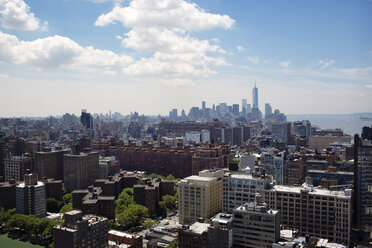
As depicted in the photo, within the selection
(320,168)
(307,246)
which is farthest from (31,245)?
(320,168)

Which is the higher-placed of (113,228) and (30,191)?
(30,191)

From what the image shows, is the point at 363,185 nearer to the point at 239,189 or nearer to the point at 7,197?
the point at 239,189

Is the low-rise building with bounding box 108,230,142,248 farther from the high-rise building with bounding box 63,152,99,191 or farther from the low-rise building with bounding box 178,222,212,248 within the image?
the high-rise building with bounding box 63,152,99,191

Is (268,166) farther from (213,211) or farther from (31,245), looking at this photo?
(31,245)

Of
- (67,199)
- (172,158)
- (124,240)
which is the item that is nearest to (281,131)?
(172,158)

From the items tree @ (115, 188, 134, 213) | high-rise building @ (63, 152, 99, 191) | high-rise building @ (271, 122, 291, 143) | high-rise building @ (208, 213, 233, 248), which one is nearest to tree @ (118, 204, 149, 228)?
tree @ (115, 188, 134, 213)

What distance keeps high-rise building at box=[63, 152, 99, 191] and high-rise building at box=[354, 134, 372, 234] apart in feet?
109

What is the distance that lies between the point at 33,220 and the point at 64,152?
20482 mm

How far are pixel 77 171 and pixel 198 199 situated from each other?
2223cm

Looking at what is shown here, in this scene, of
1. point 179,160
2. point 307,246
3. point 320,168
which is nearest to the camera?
point 307,246

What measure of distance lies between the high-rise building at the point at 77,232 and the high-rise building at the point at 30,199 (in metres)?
13.5

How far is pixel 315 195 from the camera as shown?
1033 inches

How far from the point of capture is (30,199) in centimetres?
3475

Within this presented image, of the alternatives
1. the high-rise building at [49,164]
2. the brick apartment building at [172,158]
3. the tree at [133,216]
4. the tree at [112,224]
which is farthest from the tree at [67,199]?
the brick apartment building at [172,158]
